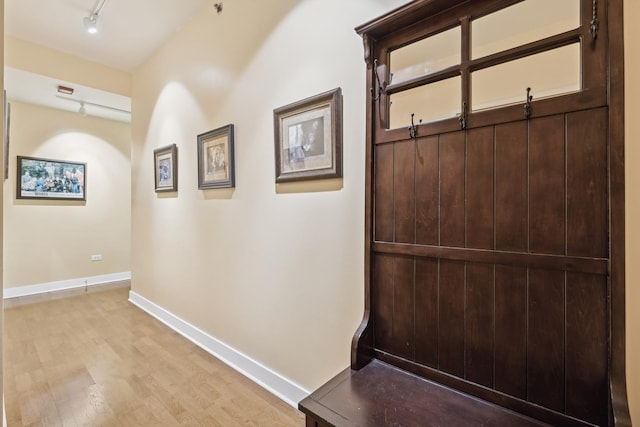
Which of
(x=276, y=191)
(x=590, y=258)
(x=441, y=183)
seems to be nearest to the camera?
(x=590, y=258)

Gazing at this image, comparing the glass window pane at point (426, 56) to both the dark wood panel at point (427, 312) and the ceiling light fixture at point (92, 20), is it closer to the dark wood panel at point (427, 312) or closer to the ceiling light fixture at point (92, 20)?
the dark wood panel at point (427, 312)

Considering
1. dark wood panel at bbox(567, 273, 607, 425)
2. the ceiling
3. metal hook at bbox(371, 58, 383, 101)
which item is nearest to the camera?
dark wood panel at bbox(567, 273, 607, 425)

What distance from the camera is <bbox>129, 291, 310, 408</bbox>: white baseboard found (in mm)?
1923

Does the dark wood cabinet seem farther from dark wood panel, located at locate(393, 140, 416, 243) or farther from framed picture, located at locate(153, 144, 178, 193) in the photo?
framed picture, located at locate(153, 144, 178, 193)

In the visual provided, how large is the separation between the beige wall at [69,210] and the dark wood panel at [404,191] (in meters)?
5.45

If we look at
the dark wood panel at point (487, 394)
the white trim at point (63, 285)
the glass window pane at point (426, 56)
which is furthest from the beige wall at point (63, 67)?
the dark wood panel at point (487, 394)

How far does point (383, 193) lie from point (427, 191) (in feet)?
0.64

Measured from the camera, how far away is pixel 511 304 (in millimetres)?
1019

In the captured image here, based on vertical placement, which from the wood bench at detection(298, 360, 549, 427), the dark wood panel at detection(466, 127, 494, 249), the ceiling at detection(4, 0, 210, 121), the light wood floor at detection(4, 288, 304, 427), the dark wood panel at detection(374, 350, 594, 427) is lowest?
the light wood floor at detection(4, 288, 304, 427)

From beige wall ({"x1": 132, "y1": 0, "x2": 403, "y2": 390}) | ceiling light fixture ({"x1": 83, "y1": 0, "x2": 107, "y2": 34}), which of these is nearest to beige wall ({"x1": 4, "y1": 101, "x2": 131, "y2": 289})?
beige wall ({"x1": 132, "y1": 0, "x2": 403, "y2": 390})

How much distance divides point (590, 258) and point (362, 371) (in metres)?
0.89

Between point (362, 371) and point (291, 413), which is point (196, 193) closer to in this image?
point (291, 413)

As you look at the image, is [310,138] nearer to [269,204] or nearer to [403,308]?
[269,204]

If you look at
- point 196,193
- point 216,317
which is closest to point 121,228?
point 196,193
